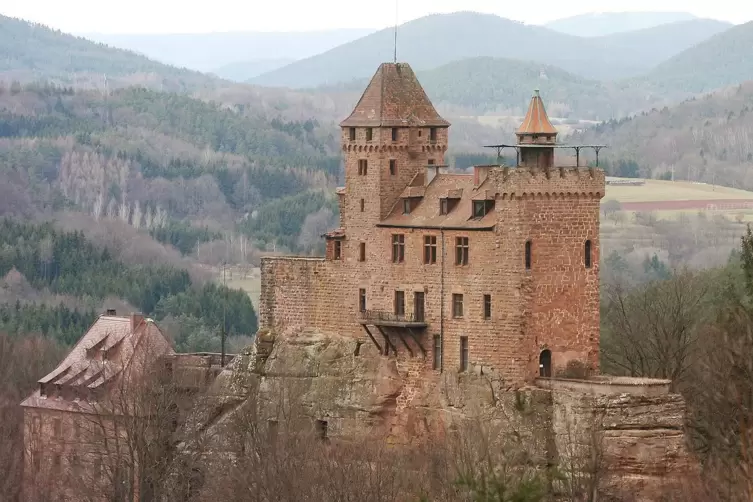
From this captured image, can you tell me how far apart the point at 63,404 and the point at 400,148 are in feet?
71.0

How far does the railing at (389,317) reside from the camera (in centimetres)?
9394

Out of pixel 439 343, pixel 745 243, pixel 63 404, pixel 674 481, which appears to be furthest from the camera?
pixel 63 404

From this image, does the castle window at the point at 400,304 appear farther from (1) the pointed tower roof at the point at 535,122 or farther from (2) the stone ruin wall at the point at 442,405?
(1) the pointed tower roof at the point at 535,122

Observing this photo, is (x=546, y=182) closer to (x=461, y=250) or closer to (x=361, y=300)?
(x=461, y=250)

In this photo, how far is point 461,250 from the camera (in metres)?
92.4

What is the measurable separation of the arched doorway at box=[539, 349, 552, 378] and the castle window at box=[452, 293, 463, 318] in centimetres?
351

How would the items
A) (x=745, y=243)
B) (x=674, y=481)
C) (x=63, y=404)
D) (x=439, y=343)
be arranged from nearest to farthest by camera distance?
(x=674, y=481) < (x=439, y=343) < (x=745, y=243) < (x=63, y=404)

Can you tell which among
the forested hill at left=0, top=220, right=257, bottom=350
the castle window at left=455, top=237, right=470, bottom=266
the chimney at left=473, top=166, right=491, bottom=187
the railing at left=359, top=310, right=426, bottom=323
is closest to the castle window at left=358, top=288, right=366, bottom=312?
the railing at left=359, top=310, right=426, bottom=323

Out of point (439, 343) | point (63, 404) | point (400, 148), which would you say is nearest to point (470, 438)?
point (439, 343)

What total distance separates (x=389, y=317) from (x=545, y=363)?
6.77 m

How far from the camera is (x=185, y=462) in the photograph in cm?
9912

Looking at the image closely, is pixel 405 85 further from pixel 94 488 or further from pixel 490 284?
pixel 94 488

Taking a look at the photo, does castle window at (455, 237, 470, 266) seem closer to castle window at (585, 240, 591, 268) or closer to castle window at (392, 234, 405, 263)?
castle window at (392, 234, 405, 263)

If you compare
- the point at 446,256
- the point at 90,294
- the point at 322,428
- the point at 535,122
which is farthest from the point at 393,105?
the point at 90,294
